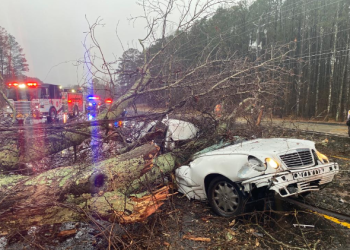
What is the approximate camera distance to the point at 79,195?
3373 millimetres

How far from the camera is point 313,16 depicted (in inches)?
808

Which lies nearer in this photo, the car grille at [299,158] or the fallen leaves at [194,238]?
the fallen leaves at [194,238]

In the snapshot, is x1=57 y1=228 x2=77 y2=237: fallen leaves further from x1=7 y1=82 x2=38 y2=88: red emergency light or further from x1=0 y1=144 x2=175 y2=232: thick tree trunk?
x1=7 y1=82 x2=38 y2=88: red emergency light

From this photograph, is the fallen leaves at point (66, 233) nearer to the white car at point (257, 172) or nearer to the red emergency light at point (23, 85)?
the white car at point (257, 172)

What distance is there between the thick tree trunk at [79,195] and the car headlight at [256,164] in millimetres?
1224

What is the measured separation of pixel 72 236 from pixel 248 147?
8.58 ft

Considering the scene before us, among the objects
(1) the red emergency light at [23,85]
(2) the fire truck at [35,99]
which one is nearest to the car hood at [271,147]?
(2) the fire truck at [35,99]

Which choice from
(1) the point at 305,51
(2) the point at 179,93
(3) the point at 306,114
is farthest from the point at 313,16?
(2) the point at 179,93

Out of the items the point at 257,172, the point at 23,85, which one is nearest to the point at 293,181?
the point at 257,172

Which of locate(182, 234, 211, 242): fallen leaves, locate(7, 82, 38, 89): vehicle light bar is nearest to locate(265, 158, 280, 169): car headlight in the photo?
locate(182, 234, 211, 242): fallen leaves

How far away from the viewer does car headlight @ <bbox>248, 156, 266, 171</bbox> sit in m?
3.07

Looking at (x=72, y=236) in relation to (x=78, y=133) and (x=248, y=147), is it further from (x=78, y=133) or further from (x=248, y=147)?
(x=248, y=147)

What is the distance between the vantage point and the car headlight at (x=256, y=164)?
3.07 m

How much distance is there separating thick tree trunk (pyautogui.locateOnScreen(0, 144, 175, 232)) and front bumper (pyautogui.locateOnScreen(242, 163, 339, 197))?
129 cm
